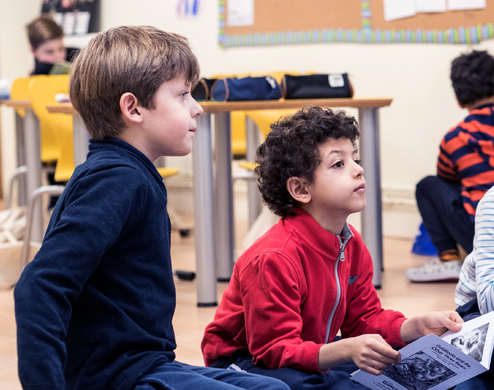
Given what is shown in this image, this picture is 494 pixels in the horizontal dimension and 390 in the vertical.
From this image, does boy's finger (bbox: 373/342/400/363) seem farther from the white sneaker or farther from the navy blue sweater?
the white sneaker

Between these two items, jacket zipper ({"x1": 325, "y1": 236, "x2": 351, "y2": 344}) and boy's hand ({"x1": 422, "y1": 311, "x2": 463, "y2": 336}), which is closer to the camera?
boy's hand ({"x1": 422, "y1": 311, "x2": 463, "y2": 336})

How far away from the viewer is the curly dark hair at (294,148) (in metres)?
1.23

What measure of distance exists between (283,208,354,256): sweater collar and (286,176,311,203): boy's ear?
0.10 ft

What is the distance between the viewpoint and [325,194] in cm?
123

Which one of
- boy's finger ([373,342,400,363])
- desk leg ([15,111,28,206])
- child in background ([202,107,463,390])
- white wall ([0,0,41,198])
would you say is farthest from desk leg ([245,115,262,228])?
white wall ([0,0,41,198])

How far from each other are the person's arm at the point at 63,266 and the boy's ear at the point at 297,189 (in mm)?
433

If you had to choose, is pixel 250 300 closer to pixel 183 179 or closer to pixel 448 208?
pixel 448 208

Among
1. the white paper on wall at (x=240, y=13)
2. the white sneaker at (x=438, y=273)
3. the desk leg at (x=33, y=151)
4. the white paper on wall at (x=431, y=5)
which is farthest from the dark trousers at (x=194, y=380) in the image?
the white paper on wall at (x=240, y=13)

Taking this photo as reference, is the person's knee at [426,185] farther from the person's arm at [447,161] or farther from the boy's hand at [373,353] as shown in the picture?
the boy's hand at [373,353]

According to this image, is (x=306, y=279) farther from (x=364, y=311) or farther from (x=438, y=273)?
(x=438, y=273)

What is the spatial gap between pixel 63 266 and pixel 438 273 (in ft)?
6.61

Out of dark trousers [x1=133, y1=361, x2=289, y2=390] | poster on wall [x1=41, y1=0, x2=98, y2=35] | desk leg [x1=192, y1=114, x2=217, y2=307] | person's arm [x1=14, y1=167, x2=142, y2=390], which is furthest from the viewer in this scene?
poster on wall [x1=41, y1=0, x2=98, y2=35]

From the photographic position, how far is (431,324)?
115 cm

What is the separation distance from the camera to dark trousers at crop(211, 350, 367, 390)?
1118mm
